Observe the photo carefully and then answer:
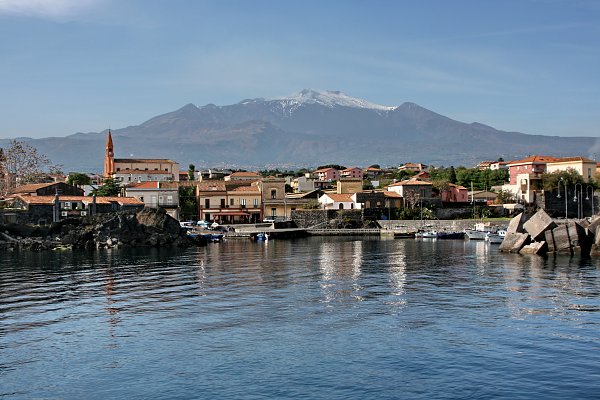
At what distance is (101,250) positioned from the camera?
60.7 metres

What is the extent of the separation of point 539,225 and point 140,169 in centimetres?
8572

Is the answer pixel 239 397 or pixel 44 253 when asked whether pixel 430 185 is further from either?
pixel 239 397

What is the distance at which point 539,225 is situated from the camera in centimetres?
5453

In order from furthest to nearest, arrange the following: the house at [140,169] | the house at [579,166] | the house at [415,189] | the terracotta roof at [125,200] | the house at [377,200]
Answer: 1. the house at [140,169]
2. the house at [415,189]
3. the house at [579,166]
4. the house at [377,200]
5. the terracotta roof at [125,200]

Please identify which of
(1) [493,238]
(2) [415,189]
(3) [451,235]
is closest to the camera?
(1) [493,238]

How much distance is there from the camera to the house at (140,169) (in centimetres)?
12012

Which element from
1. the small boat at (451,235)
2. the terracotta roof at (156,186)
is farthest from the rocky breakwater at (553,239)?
the terracotta roof at (156,186)

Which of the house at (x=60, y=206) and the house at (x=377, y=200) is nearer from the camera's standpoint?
the house at (x=60, y=206)

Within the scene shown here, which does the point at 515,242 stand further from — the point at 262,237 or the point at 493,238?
the point at 262,237

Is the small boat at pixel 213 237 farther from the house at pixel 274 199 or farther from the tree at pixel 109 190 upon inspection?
the tree at pixel 109 190

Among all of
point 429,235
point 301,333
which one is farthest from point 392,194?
point 301,333

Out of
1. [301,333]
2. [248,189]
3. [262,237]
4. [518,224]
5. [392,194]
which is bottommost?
[301,333]

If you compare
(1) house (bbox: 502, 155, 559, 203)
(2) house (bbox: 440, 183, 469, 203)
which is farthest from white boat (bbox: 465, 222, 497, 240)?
(2) house (bbox: 440, 183, 469, 203)

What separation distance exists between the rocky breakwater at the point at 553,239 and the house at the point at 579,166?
40.8 meters
